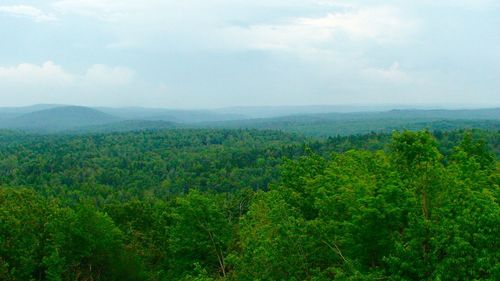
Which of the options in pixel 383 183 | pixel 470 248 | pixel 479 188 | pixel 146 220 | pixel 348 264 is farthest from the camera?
pixel 146 220

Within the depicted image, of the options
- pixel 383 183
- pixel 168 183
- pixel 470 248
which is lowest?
pixel 168 183

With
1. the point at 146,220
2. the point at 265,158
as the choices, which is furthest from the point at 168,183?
the point at 146,220

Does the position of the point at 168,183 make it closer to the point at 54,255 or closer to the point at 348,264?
the point at 54,255

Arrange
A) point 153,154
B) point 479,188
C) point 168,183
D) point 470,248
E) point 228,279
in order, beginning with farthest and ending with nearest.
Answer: point 153,154 < point 168,183 < point 228,279 < point 479,188 < point 470,248

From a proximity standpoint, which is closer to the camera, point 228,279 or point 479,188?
point 479,188

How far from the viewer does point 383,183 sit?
17109 mm

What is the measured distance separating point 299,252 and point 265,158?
332 ft

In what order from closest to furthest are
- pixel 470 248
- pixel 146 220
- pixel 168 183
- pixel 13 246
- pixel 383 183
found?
pixel 470 248 → pixel 383 183 → pixel 13 246 → pixel 146 220 → pixel 168 183

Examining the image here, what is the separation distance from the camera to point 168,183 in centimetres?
10169

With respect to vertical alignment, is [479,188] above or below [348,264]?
above

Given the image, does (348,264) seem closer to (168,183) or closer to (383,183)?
(383,183)

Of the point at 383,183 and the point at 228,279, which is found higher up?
the point at 383,183

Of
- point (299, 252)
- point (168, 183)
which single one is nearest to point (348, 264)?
point (299, 252)

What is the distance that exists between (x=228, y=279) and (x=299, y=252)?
5.69 meters
